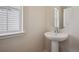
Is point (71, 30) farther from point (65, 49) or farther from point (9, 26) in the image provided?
point (9, 26)

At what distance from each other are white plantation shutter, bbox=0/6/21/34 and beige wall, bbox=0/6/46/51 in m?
0.10

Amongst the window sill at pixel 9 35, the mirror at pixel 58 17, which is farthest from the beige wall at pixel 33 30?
the mirror at pixel 58 17

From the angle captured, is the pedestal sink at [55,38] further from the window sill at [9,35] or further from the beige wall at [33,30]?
the window sill at [9,35]

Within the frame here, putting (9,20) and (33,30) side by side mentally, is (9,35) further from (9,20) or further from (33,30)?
(33,30)

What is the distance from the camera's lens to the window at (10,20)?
46.6 inches

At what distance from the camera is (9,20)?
123 centimetres

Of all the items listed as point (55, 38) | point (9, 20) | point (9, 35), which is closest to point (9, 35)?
point (9, 35)

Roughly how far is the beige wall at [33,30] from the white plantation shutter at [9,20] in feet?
0.33

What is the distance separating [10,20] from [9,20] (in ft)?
0.04

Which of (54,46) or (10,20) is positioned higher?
(10,20)

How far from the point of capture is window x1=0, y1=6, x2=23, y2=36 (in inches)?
46.6

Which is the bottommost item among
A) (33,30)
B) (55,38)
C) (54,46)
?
(54,46)
